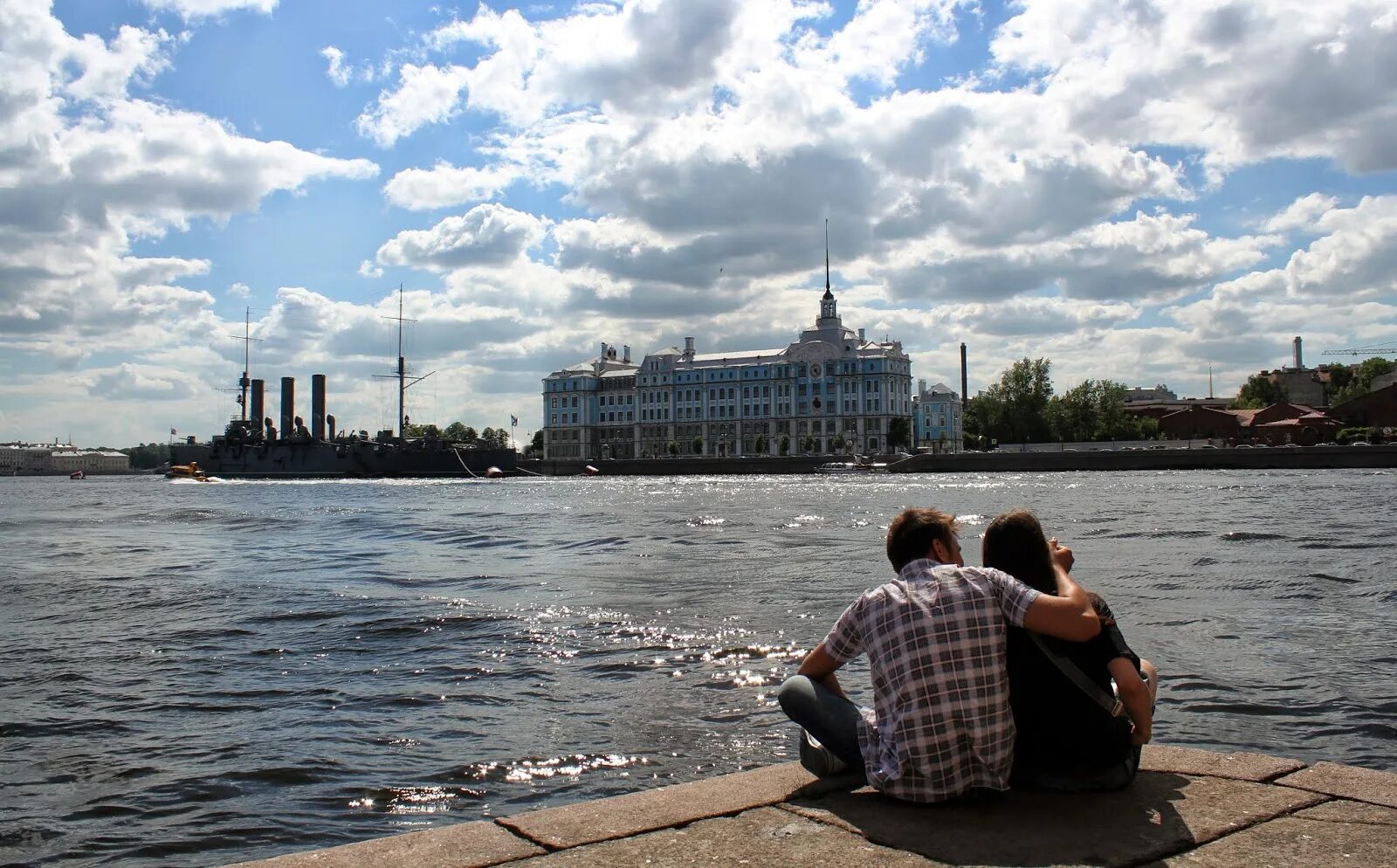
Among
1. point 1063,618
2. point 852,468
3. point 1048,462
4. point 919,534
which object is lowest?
point 852,468

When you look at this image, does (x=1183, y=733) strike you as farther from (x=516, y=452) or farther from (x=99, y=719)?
(x=516, y=452)

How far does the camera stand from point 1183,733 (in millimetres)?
6586

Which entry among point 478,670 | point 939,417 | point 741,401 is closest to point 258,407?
point 741,401

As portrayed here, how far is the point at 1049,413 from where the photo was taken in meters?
124

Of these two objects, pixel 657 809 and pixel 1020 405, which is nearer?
pixel 657 809

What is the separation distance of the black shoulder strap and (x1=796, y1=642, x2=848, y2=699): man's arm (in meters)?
0.82

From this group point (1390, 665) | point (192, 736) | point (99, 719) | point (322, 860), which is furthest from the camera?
point (1390, 665)

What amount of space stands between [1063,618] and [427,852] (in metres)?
2.30

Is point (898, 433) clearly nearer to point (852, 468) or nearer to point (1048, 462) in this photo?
point (852, 468)

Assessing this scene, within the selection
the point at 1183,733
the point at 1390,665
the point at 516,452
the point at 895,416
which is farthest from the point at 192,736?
the point at 895,416

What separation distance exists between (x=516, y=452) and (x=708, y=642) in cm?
9879

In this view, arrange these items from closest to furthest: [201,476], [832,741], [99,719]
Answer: [832,741]
[99,719]
[201,476]

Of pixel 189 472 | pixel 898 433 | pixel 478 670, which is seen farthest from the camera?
pixel 898 433

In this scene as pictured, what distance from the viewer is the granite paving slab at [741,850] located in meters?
3.41
